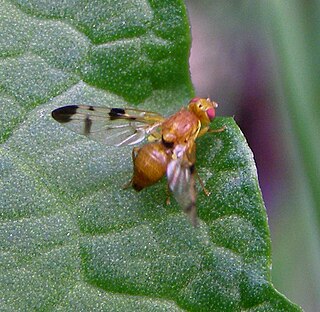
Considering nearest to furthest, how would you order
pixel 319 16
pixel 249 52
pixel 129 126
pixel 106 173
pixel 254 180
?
pixel 254 180 < pixel 106 173 < pixel 129 126 < pixel 319 16 < pixel 249 52

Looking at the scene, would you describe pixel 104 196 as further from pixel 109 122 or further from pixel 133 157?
pixel 109 122

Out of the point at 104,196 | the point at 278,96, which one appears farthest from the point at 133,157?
the point at 278,96

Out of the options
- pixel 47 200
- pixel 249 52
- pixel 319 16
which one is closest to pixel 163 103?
pixel 47 200

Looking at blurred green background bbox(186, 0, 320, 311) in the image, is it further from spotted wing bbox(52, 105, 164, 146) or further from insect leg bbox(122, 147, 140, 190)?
insect leg bbox(122, 147, 140, 190)

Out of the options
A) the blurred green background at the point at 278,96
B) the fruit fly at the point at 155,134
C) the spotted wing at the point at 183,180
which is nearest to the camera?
the spotted wing at the point at 183,180

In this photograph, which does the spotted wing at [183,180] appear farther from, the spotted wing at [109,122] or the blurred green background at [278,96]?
the blurred green background at [278,96]

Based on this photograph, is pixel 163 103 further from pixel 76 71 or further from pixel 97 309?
pixel 97 309

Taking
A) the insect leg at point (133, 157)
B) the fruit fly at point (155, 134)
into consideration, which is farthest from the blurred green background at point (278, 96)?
the insect leg at point (133, 157)

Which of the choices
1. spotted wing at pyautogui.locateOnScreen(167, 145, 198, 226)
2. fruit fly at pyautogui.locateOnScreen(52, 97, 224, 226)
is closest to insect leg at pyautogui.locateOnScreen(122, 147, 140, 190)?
fruit fly at pyautogui.locateOnScreen(52, 97, 224, 226)
